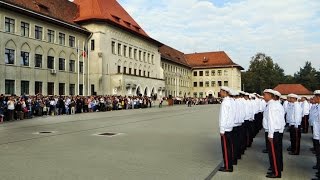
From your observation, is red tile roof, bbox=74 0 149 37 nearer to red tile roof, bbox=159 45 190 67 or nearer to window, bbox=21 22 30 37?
window, bbox=21 22 30 37

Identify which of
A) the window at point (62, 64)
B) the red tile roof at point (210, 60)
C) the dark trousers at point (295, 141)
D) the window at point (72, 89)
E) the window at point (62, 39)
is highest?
the red tile roof at point (210, 60)

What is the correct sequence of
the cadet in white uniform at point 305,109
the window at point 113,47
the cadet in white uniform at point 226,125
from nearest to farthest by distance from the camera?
the cadet in white uniform at point 226,125 → the cadet in white uniform at point 305,109 → the window at point 113,47

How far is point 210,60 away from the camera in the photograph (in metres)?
119

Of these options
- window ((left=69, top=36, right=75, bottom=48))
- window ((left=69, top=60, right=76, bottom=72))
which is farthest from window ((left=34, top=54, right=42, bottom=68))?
window ((left=69, top=36, right=75, bottom=48))

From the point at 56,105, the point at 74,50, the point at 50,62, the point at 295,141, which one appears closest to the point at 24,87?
the point at 50,62

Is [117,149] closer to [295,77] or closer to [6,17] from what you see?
[6,17]

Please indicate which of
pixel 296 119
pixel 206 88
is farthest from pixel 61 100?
pixel 206 88

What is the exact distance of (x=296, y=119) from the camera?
43.0 feet

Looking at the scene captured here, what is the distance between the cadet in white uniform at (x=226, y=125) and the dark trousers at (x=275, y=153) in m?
1.04

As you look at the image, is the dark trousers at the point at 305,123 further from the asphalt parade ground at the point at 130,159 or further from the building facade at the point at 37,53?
the building facade at the point at 37,53

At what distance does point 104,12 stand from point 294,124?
50577mm

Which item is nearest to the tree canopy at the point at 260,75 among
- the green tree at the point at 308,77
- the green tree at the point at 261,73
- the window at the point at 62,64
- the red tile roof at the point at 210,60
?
the green tree at the point at 261,73

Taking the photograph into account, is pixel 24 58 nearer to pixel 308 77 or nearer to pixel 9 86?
pixel 9 86

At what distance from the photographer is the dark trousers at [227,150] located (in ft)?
31.3
